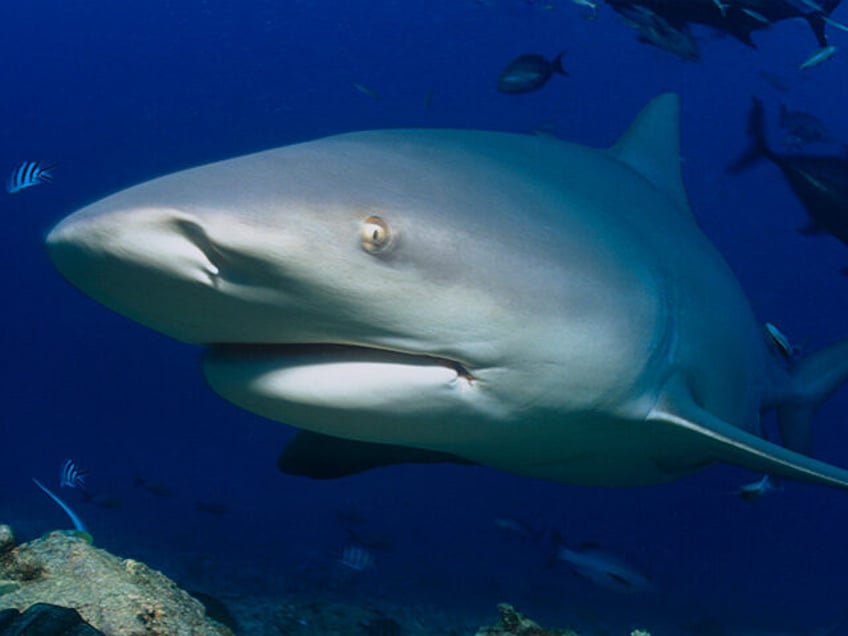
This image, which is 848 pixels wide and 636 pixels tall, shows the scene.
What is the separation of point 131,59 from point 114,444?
36.3m

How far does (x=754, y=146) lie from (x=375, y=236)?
6.51 meters

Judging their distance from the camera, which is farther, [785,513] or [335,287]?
[785,513]

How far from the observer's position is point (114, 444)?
2889 inches

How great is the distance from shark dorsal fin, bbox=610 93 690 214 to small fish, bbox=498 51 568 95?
4669 mm

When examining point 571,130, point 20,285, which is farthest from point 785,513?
point 20,285

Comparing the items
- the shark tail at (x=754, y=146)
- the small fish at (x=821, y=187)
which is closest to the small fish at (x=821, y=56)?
the shark tail at (x=754, y=146)

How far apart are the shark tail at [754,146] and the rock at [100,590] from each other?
6174 mm

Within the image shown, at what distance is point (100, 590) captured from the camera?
7.51 feet

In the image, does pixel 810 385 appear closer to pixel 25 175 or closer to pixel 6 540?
pixel 6 540

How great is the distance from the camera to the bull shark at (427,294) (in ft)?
5.66

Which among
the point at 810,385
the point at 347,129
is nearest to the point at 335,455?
the point at 810,385

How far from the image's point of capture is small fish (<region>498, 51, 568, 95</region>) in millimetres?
9305

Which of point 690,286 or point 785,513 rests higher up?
point 785,513

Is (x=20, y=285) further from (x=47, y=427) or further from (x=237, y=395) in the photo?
(x=237, y=395)
